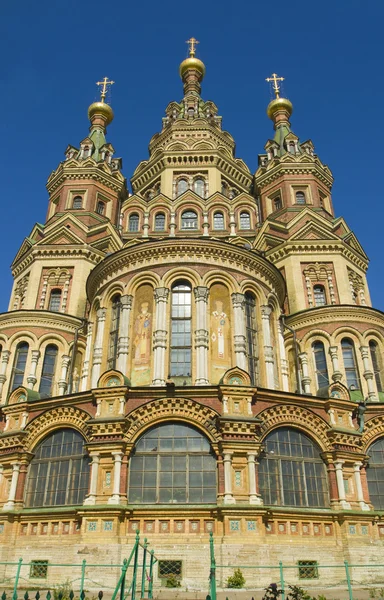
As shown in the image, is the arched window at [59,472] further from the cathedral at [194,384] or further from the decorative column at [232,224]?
the decorative column at [232,224]

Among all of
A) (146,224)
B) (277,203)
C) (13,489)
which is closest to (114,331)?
(13,489)

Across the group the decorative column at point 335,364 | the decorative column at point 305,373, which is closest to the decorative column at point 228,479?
the decorative column at point 305,373

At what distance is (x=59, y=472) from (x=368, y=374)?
14942mm

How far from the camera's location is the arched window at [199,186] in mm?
36188

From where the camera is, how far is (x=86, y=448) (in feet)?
59.5

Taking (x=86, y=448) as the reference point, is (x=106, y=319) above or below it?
above

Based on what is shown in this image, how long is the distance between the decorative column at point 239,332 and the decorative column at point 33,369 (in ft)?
35.1

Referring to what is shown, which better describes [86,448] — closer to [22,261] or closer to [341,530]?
[341,530]

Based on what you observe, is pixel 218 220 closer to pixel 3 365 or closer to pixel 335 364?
pixel 335 364

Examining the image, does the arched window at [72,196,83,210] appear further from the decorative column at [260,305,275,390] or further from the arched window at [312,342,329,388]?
the arched window at [312,342,329,388]

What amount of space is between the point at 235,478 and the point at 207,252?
34.2ft

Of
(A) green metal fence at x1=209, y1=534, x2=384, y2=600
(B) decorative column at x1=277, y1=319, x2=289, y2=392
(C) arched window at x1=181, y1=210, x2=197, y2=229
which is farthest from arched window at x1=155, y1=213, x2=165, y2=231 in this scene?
(A) green metal fence at x1=209, y1=534, x2=384, y2=600

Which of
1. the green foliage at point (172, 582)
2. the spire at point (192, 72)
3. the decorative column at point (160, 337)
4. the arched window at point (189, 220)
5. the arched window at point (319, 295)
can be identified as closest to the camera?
the green foliage at point (172, 582)

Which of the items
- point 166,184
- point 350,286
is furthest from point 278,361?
point 166,184
